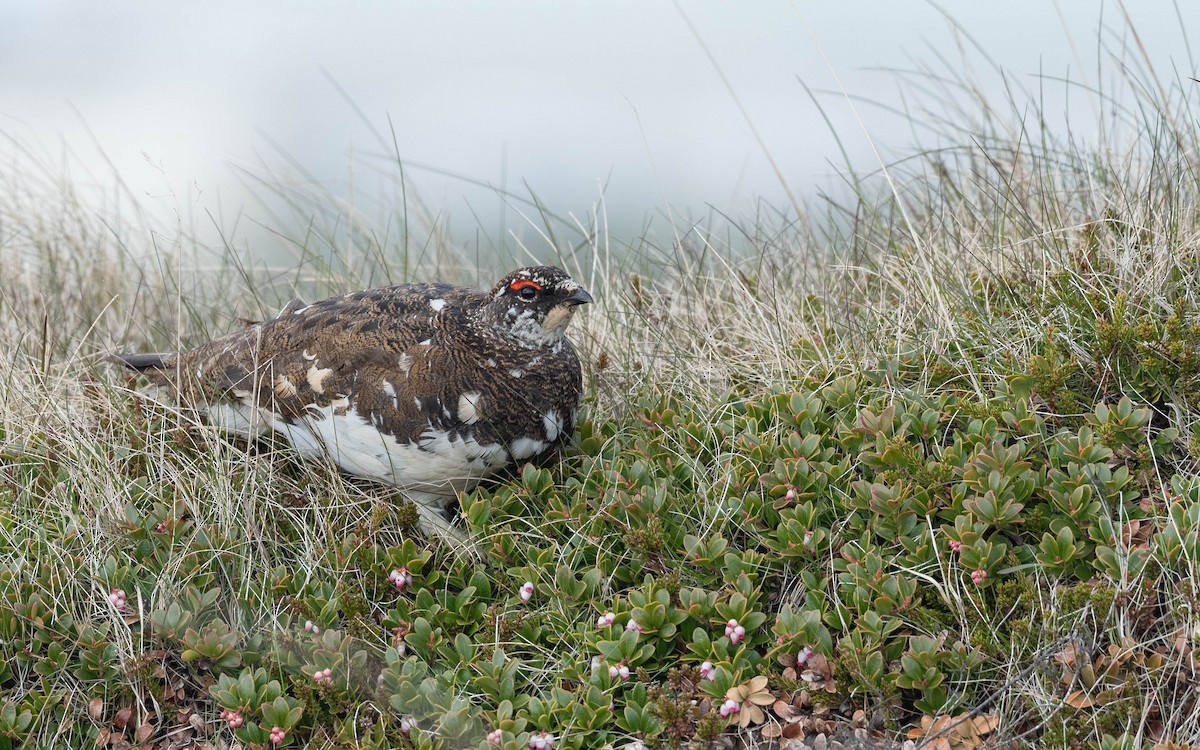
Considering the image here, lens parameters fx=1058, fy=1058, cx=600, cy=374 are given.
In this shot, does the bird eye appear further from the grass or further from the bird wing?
the grass

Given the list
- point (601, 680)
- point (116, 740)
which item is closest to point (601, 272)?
point (601, 680)

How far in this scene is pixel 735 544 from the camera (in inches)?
142

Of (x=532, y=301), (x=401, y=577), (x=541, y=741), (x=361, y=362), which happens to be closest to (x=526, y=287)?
(x=532, y=301)

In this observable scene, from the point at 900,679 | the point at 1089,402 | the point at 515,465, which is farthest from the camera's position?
the point at 515,465

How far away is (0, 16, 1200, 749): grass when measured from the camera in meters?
3.01

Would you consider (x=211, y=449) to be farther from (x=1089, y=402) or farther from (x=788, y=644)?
(x=1089, y=402)

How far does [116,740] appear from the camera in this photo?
3.29m

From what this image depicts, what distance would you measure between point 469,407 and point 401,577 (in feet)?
2.04

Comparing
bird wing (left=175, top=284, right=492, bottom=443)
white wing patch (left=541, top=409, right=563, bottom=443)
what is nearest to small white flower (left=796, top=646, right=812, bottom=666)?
white wing patch (left=541, top=409, right=563, bottom=443)

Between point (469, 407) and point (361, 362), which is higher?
point (361, 362)

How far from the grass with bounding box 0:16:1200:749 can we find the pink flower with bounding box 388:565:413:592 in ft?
0.04

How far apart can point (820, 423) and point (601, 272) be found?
195 cm

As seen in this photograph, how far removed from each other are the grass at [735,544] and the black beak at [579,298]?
59 centimetres

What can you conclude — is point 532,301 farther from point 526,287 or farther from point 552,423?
point 552,423
